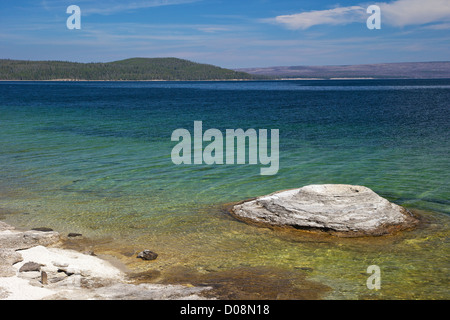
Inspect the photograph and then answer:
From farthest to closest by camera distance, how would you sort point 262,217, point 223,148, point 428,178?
point 223,148, point 428,178, point 262,217

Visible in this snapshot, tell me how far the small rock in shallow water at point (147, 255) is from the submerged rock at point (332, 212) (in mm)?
3927

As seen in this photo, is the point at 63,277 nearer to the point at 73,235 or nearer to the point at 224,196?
the point at 73,235

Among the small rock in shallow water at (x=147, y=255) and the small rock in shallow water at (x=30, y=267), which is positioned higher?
the small rock in shallow water at (x=30, y=267)

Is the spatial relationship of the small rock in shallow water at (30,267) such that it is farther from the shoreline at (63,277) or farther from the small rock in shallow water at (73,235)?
the small rock in shallow water at (73,235)


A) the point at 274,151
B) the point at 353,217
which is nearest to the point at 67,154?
the point at 274,151

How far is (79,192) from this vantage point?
1688 centimetres

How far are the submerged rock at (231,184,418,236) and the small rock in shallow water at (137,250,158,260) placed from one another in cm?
393

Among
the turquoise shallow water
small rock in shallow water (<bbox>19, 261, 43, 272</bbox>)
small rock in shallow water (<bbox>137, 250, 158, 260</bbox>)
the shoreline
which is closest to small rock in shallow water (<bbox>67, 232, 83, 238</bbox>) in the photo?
the turquoise shallow water

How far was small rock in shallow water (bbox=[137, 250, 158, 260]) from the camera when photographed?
10.5 m

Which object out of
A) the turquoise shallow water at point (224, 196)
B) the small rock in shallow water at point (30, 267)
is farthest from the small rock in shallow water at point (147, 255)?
the small rock in shallow water at point (30, 267)

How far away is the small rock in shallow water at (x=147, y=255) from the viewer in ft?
34.5

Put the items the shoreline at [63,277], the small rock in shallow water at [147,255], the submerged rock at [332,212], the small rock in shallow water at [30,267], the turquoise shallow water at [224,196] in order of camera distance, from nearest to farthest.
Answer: the shoreline at [63,277]
the small rock in shallow water at [30,267]
the turquoise shallow water at [224,196]
the small rock in shallow water at [147,255]
the submerged rock at [332,212]
